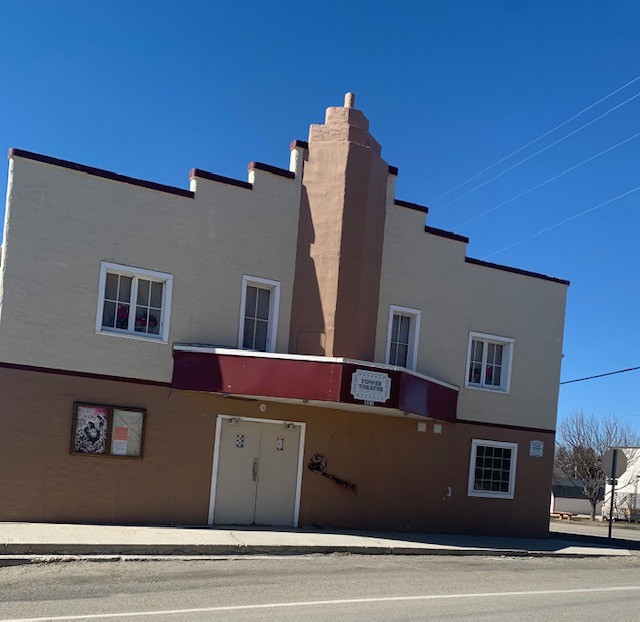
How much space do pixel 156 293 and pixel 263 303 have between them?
2296 millimetres

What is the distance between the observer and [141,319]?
1529 centimetres

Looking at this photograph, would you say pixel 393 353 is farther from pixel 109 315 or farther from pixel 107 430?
pixel 107 430

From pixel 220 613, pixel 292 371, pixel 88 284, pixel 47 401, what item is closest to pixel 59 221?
pixel 88 284

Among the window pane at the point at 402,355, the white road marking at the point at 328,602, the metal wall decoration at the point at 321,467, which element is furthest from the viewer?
the window pane at the point at 402,355

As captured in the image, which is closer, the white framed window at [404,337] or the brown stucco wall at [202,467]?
the brown stucco wall at [202,467]

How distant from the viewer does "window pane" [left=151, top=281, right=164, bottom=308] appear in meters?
15.4

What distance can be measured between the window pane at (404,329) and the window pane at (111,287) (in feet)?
21.2

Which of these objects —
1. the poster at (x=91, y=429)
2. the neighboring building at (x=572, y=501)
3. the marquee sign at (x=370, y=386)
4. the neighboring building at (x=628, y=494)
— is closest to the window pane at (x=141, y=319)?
the poster at (x=91, y=429)

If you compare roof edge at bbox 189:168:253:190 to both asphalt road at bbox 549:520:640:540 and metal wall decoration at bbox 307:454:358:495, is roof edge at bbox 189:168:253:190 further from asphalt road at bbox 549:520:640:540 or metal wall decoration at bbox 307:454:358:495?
asphalt road at bbox 549:520:640:540

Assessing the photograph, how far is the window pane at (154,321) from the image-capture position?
1535 cm

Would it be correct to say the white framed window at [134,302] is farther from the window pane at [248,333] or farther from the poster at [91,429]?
the window pane at [248,333]

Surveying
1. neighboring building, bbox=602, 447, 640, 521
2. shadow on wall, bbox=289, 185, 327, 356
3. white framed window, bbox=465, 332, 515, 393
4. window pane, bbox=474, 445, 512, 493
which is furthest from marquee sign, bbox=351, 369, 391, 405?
neighboring building, bbox=602, 447, 640, 521

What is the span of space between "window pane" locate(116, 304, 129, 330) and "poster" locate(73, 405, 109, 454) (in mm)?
1585

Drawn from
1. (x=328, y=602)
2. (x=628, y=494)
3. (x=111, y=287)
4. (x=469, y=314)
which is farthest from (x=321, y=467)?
(x=628, y=494)
